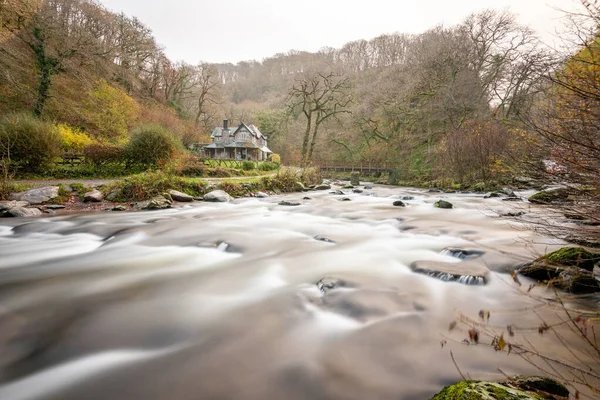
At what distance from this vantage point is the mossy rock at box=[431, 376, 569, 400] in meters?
1.82

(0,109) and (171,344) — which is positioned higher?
(0,109)

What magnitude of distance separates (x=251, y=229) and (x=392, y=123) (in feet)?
104

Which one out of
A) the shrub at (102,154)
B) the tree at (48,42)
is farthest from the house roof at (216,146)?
the shrub at (102,154)

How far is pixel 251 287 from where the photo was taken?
4.71 meters

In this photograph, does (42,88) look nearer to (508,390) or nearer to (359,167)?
(359,167)

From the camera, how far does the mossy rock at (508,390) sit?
1819mm

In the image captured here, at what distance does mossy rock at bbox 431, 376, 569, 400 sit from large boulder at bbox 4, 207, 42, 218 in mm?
11685

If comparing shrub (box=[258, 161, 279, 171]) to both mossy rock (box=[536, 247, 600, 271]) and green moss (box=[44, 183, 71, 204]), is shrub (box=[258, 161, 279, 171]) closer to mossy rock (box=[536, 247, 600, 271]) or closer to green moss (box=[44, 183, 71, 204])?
green moss (box=[44, 183, 71, 204])

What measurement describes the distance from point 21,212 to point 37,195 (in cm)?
141

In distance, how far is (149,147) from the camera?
17.6m

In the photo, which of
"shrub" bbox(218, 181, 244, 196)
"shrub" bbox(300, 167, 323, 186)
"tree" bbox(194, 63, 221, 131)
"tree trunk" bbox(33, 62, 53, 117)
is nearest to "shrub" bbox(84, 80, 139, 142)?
"tree trunk" bbox(33, 62, 53, 117)

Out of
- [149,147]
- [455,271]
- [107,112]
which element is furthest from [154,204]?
[107,112]

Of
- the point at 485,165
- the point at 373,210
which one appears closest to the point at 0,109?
the point at 373,210

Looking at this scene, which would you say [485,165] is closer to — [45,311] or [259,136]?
[45,311]
